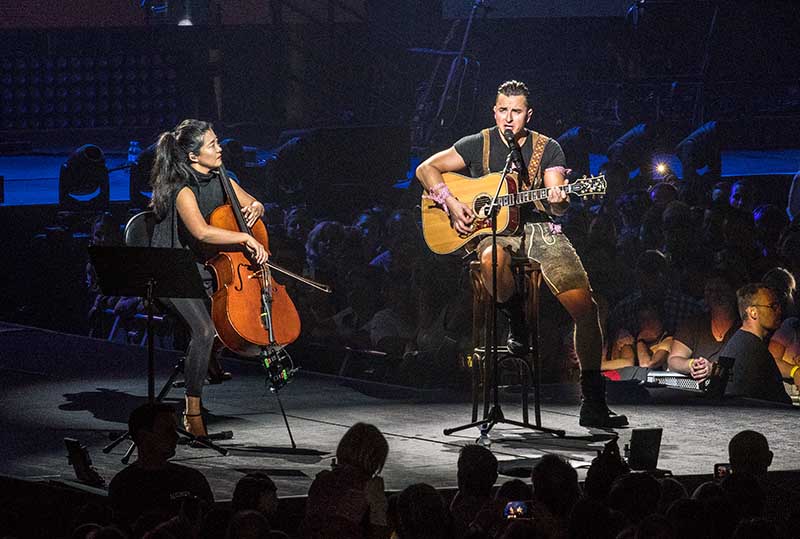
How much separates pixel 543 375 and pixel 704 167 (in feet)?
24.8

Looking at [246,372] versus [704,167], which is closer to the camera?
[246,372]

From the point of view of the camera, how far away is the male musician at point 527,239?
7.16 metres

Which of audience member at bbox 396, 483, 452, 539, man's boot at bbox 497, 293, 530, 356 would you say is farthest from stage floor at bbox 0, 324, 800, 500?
audience member at bbox 396, 483, 452, 539

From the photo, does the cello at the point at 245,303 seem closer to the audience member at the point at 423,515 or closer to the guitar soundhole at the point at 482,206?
the guitar soundhole at the point at 482,206

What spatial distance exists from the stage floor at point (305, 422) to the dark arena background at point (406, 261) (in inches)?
1.3

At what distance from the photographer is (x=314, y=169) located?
1571cm

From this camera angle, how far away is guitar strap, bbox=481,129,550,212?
7.04 metres

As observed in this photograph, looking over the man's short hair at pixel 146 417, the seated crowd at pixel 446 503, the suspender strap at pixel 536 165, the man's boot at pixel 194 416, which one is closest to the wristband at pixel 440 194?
the suspender strap at pixel 536 165

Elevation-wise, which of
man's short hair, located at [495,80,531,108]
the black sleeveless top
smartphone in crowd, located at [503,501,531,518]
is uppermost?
man's short hair, located at [495,80,531,108]

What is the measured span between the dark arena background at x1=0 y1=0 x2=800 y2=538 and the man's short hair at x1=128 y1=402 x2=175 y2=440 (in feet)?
1.53

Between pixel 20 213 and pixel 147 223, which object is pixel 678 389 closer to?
pixel 147 223

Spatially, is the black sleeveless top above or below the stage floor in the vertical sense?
above

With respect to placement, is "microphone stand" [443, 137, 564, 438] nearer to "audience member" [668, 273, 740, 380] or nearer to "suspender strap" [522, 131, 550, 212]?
"suspender strap" [522, 131, 550, 212]

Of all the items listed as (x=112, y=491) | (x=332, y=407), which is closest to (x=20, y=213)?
(x=332, y=407)
